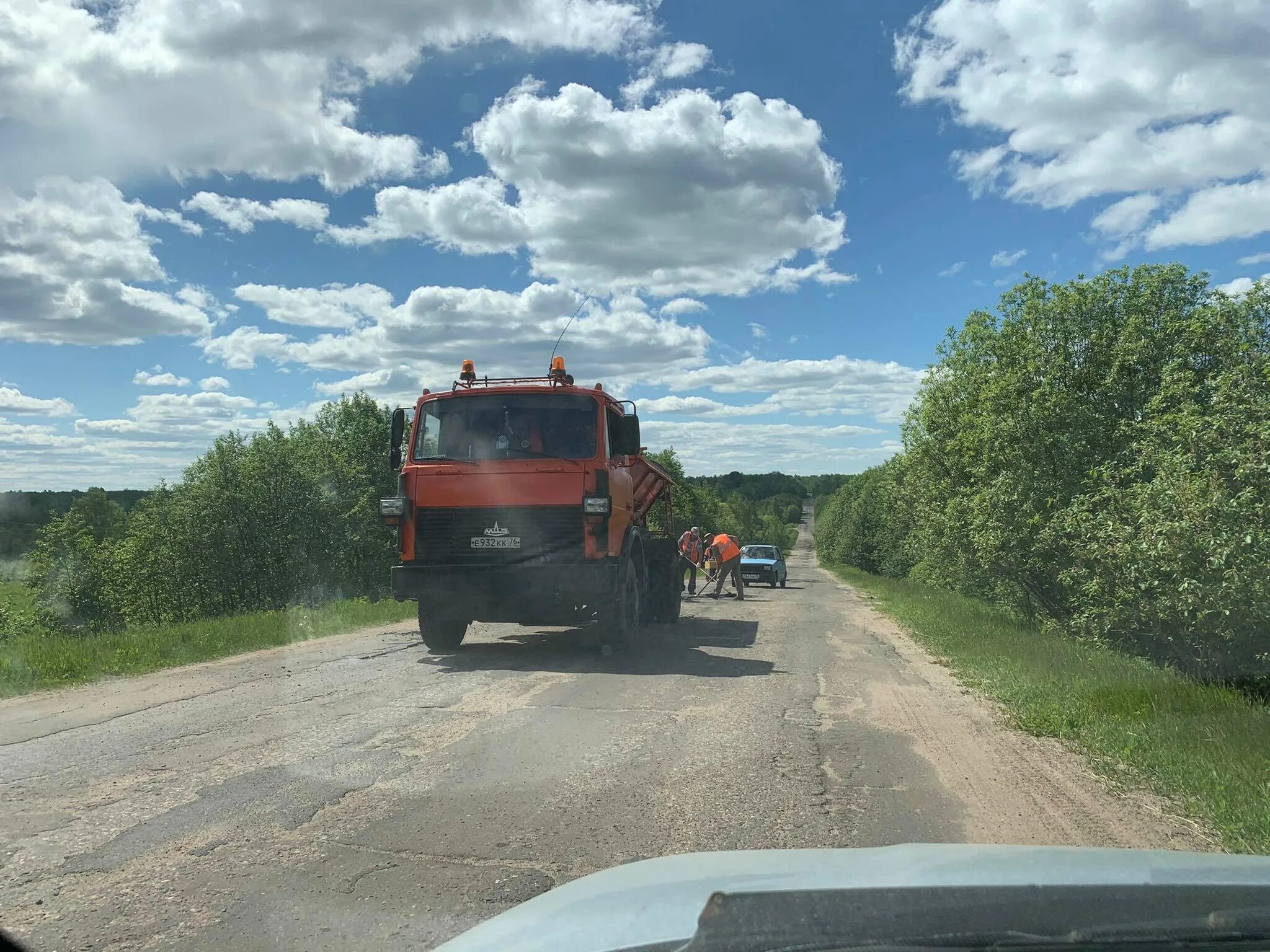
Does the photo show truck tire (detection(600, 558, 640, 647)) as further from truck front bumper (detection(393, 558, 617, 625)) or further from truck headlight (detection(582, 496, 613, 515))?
truck headlight (detection(582, 496, 613, 515))

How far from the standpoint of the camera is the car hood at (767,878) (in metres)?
2.08

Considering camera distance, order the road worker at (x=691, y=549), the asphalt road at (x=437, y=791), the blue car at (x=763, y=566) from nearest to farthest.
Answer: the asphalt road at (x=437, y=791)
the road worker at (x=691, y=549)
the blue car at (x=763, y=566)

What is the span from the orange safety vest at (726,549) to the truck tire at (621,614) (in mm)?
9768

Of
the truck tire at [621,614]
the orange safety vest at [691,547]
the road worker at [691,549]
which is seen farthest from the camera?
the orange safety vest at [691,547]

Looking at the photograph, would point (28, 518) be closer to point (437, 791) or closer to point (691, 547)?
point (691, 547)

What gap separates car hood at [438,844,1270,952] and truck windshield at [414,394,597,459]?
8.20 m

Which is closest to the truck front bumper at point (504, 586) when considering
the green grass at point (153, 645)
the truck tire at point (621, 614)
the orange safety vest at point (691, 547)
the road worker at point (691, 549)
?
→ the truck tire at point (621, 614)

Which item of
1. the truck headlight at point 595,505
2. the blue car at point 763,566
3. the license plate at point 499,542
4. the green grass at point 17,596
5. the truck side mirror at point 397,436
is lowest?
the green grass at point 17,596

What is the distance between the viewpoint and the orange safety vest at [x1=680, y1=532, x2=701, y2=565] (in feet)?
70.4

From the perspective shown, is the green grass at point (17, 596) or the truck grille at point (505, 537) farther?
the green grass at point (17, 596)

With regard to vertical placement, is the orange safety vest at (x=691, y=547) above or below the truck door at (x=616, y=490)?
below

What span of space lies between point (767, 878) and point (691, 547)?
19752 millimetres

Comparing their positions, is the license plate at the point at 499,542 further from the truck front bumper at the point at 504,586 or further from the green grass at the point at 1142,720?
the green grass at the point at 1142,720

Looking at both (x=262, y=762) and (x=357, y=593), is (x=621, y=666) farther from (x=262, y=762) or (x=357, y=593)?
(x=357, y=593)
